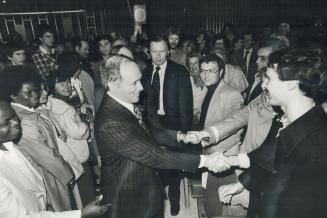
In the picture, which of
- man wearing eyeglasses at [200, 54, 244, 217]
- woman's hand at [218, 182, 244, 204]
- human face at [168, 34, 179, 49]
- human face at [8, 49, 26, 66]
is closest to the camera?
woman's hand at [218, 182, 244, 204]

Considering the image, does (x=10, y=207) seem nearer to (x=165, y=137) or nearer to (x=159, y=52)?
(x=165, y=137)

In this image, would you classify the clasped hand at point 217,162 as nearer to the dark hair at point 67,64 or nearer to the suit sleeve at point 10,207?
the suit sleeve at point 10,207

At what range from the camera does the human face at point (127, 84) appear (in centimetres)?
228

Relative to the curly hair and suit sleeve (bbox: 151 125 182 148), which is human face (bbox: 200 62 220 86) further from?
the curly hair

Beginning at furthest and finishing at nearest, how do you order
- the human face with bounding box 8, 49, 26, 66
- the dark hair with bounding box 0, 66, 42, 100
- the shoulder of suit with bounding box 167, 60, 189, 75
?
the human face with bounding box 8, 49, 26, 66
the shoulder of suit with bounding box 167, 60, 189, 75
the dark hair with bounding box 0, 66, 42, 100

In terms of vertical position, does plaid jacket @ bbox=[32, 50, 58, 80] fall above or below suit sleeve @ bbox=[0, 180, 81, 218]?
above

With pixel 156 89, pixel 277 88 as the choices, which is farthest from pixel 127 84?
pixel 156 89

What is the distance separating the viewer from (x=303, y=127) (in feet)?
5.77

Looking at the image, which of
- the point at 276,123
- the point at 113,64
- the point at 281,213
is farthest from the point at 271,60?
the point at 113,64

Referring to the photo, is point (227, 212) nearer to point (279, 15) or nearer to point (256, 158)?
point (256, 158)

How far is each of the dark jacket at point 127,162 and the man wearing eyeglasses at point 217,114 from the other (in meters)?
1.01

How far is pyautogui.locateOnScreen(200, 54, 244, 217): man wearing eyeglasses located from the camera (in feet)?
10.6

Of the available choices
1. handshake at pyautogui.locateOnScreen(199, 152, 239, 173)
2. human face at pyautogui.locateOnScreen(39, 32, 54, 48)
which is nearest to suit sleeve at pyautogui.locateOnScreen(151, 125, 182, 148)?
handshake at pyautogui.locateOnScreen(199, 152, 239, 173)

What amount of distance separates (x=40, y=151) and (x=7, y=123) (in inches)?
28.7
